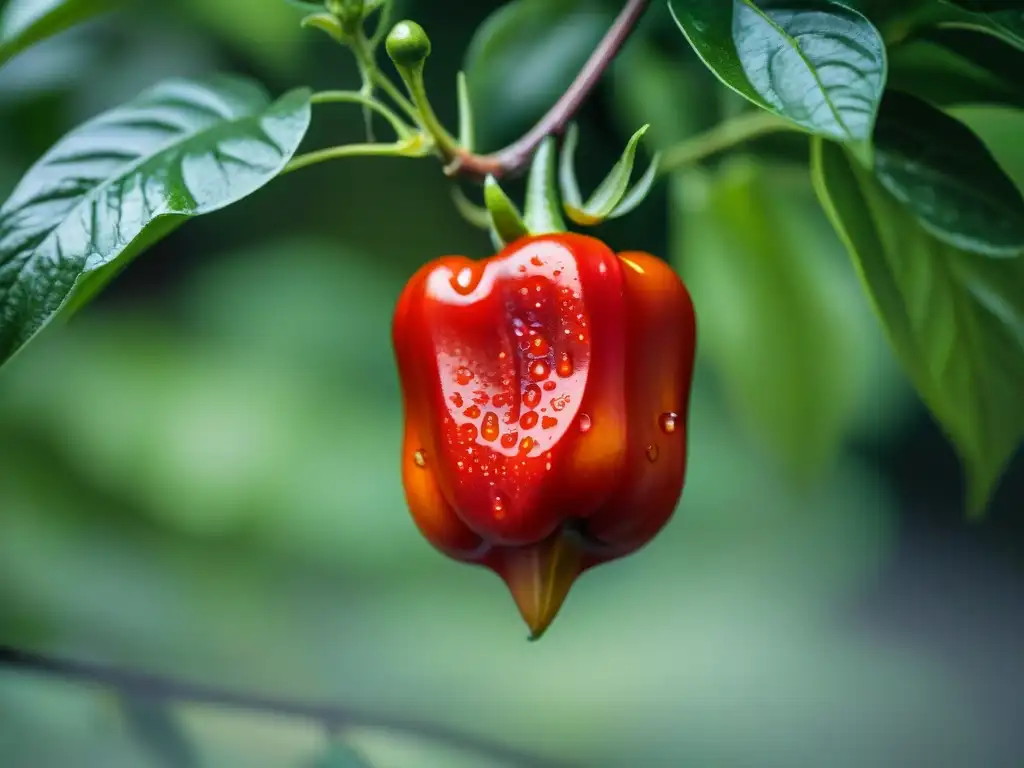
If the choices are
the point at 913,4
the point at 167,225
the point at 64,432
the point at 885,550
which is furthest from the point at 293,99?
the point at 885,550

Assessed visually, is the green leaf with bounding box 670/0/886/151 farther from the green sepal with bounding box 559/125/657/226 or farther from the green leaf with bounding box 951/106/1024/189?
the green leaf with bounding box 951/106/1024/189

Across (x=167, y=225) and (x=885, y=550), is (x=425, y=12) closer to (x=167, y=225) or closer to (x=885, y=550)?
(x=167, y=225)

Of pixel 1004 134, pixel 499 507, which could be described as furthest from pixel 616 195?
pixel 1004 134

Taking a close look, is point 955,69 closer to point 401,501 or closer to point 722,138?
point 722,138

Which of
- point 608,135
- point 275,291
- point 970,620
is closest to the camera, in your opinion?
point 608,135

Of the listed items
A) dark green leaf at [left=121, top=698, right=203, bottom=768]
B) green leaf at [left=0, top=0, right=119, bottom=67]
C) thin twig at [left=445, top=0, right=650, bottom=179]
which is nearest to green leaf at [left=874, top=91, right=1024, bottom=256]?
thin twig at [left=445, top=0, right=650, bottom=179]

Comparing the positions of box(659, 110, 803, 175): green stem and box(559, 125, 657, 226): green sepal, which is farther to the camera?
box(659, 110, 803, 175): green stem
